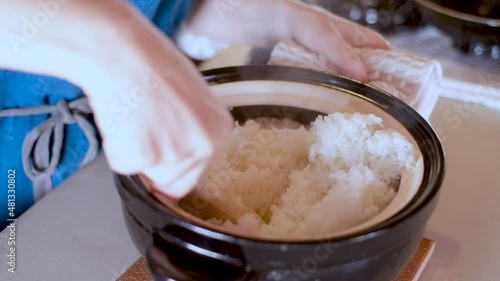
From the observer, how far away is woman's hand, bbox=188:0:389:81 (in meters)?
0.63

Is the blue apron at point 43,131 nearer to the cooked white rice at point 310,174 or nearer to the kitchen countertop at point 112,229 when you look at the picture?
the kitchen countertop at point 112,229

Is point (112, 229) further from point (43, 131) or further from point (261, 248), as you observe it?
point (261, 248)

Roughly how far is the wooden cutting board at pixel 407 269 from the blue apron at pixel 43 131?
0.21 metres

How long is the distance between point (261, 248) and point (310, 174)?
5.3 inches

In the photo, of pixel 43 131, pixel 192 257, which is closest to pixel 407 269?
pixel 192 257

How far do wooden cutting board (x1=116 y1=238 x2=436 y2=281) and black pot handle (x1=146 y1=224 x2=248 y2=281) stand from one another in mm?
119

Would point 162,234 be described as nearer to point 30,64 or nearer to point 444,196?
point 30,64

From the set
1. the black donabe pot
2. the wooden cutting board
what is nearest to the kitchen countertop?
the wooden cutting board

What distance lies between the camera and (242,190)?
460 mm

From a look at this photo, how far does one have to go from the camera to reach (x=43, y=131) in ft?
2.17

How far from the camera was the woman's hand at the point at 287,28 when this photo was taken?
63cm

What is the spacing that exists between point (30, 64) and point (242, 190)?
19cm

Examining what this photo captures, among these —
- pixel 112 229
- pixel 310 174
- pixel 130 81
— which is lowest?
pixel 112 229

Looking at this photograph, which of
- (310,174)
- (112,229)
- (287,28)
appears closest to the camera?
(310,174)
